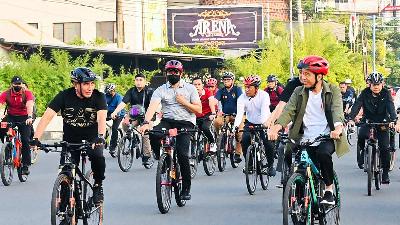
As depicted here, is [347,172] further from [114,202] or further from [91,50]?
[91,50]

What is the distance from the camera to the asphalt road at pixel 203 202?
12.9m

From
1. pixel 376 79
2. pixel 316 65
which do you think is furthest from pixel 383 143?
pixel 316 65

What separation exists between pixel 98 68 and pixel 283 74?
3271cm

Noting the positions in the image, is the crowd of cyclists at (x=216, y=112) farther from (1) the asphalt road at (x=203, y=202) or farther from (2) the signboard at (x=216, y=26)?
(2) the signboard at (x=216, y=26)

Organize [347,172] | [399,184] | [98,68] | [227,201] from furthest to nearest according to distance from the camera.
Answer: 1. [98,68]
2. [347,172]
3. [399,184]
4. [227,201]

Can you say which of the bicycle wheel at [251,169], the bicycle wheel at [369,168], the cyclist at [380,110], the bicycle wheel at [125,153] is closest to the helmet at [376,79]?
the cyclist at [380,110]

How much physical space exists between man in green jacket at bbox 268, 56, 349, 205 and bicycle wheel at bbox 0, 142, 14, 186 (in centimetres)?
759

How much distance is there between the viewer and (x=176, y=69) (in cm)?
1413

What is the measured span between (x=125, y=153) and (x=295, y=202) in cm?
1128

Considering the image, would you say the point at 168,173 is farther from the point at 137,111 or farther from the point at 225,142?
the point at 137,111

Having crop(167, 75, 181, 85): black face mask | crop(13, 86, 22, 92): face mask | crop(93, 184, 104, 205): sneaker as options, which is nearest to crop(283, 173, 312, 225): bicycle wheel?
crop(93, 184, 104, 205): sneaker

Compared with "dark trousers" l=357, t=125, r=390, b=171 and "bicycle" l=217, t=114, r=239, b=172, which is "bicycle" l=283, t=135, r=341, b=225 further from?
"bicycle" l=217, t=114, r=239, b=172

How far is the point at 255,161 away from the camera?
52.7 ft

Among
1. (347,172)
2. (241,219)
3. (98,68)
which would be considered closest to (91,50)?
(98,68)
